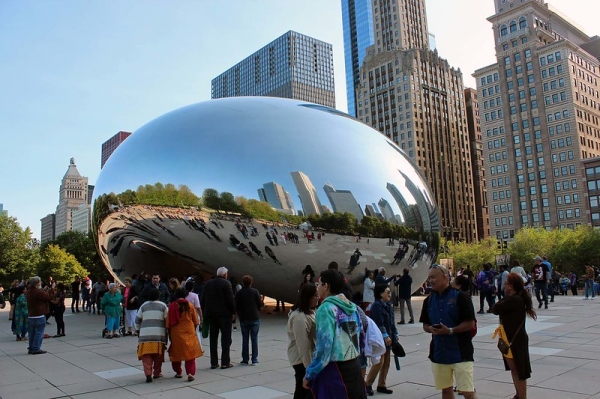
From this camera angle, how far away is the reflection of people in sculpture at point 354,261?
1266cm

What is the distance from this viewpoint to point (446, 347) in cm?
457

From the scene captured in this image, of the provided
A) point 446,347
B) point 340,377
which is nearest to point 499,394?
point 446,347

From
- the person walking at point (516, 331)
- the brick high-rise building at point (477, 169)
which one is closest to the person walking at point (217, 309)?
the person walking at point (516, 331)

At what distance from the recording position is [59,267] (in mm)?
60594

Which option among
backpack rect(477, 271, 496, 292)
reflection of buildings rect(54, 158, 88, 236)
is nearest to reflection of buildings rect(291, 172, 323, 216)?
backpack rect(477, 271, 496, 292)

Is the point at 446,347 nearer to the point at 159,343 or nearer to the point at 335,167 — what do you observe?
the point at 159,343

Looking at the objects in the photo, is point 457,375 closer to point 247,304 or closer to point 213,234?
point 247,304

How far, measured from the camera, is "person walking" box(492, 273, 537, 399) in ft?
16.6

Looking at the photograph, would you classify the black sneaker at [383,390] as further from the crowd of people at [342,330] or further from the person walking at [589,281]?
the person walking at [589,281]

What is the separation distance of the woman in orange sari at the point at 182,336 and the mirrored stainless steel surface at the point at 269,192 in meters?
5.12

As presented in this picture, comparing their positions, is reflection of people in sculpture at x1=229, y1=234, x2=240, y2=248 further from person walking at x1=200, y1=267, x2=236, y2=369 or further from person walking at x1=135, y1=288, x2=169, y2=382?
person walking at x1=135, y1=288, x2=169, y2=382

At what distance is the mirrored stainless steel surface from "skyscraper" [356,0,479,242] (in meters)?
102

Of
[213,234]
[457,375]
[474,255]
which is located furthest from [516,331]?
[474,255]

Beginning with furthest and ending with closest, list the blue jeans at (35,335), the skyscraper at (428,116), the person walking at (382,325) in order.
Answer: the skyscraper at (428,116)
the blue jeans at (35,335)
the person walking at (382,325)
